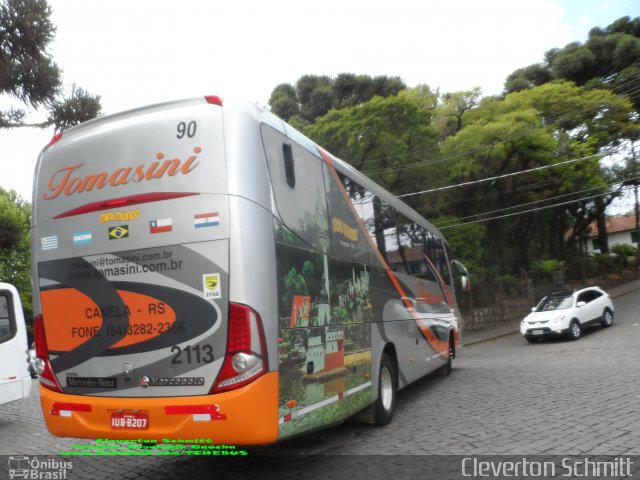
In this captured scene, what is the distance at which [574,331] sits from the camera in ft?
61.9

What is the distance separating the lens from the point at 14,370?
932 cm

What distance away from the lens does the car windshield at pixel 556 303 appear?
19.7 metres

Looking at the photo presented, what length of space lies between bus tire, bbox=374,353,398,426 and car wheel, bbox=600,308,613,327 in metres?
15.7

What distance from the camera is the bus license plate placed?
4.69 metres

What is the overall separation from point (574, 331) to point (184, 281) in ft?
56.5

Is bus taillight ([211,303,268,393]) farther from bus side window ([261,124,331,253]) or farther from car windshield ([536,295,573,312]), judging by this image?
car windshield ([536,295,573,312])

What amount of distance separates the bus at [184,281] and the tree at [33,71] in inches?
284

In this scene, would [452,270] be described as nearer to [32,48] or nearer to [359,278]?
[359,278]

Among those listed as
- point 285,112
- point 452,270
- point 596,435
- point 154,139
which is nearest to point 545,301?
point 452,270

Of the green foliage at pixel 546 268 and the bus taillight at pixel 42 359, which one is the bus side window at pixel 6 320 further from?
the green foliage at pixel 546 268

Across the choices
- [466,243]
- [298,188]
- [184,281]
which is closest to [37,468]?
[184,281]

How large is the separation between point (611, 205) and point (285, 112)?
21.3 meters

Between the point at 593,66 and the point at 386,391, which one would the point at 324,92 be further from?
the point at 386,391

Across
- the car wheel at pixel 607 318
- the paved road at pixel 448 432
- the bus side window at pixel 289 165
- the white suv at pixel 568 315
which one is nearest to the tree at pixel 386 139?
the white suv at pixel 568 315
